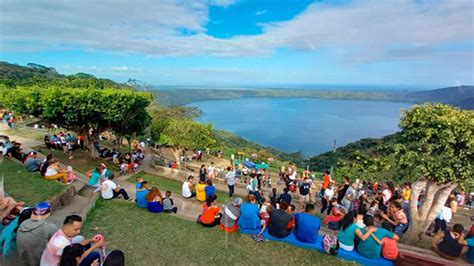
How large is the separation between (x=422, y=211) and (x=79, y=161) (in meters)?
16.6

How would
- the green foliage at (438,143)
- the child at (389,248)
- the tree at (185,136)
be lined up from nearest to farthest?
the child at (389,248)
the green foliage at (438,143)
the tree at (185,136)

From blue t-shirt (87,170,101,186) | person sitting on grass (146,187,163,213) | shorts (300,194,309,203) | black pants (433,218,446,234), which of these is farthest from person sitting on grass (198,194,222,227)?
black pants (433,218,446,234)

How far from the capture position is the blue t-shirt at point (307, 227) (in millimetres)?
5926

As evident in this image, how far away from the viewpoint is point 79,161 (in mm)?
16172

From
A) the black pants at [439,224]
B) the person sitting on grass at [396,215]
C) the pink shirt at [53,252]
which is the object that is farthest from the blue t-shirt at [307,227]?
the black pants at [439,224]

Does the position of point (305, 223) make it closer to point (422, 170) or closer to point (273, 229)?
point (273, 229)

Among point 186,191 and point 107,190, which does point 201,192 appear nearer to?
point 186,191

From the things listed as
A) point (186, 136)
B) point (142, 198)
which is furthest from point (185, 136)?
point (142, 198)

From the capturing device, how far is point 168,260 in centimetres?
552

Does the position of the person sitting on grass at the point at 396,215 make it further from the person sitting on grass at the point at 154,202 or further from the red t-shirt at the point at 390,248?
the person sitting on grass at the point at 154,202

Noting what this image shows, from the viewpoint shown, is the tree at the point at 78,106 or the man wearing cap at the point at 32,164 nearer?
the man wearing cap at the point at 32,164

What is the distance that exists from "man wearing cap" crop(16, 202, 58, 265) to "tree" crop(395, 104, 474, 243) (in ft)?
26.9

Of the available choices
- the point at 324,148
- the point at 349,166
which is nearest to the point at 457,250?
the point at 349,166

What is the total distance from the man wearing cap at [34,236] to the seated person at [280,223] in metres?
4.19
